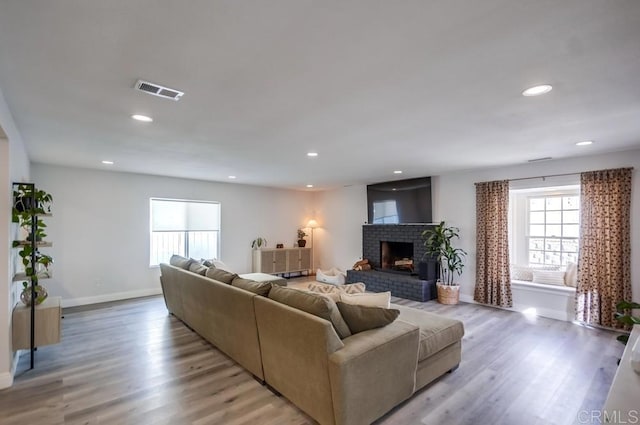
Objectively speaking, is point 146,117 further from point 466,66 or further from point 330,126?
point 466,66

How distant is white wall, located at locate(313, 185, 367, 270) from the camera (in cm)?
779

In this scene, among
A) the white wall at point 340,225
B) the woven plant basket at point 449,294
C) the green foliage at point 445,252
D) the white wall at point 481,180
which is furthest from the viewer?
the white wall at point 340,225

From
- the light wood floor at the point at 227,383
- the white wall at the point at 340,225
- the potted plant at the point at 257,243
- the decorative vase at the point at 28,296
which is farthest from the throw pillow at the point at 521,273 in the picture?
the decorative vase at the point at 28,296

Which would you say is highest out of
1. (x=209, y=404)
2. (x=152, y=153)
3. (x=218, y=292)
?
(x=152, y=153)

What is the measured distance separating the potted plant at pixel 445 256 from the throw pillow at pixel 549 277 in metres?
1.14

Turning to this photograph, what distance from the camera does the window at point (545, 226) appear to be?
5.09m

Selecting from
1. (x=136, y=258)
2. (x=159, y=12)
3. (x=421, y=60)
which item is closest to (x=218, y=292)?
(x=159, y=12)

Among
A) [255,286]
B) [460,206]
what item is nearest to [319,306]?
[255,286]

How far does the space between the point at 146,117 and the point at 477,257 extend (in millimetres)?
5464

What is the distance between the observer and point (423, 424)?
2.26 meters

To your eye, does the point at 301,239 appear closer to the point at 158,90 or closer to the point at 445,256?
the point at 445,256

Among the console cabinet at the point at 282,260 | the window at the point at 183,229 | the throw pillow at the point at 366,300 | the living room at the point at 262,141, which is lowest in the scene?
the console cabinet at the point at 282,260

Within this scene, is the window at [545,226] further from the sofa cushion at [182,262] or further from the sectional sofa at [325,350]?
the sofa cushion at [182,262]

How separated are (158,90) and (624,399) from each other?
3541mm
